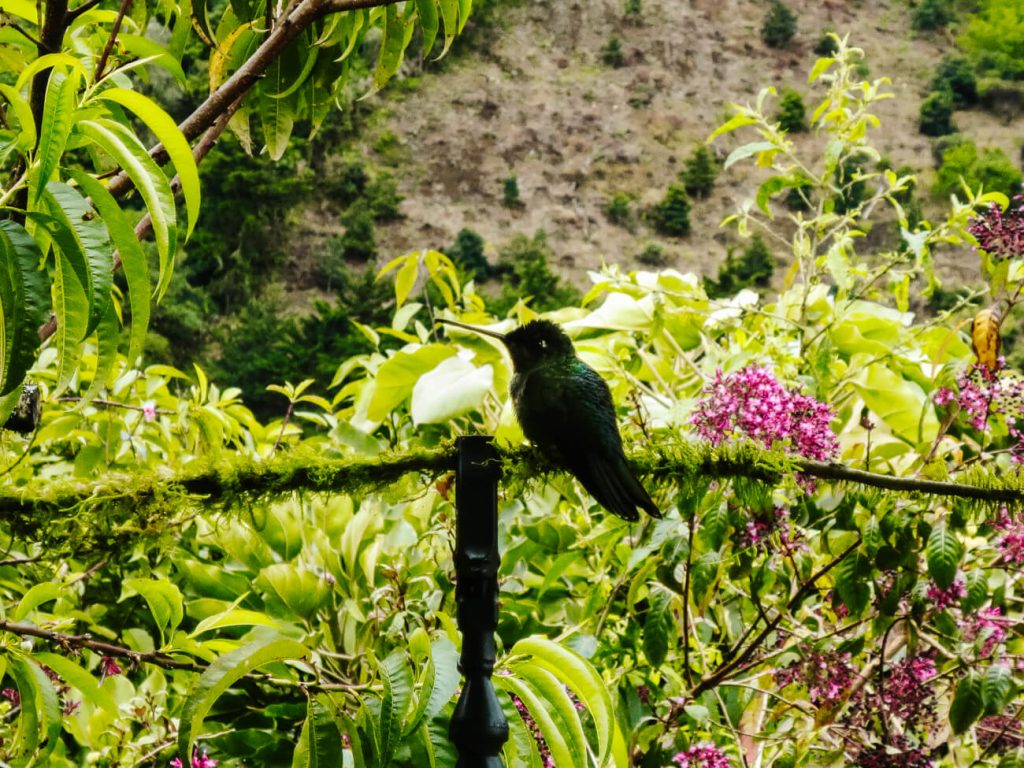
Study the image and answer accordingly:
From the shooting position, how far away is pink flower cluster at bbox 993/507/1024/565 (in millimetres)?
857

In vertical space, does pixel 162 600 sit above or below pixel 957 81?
below

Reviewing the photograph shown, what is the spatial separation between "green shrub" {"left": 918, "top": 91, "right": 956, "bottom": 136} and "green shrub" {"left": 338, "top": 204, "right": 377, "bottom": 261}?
50.5 feet

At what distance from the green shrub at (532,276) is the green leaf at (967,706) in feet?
53.6

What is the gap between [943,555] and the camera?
87cm

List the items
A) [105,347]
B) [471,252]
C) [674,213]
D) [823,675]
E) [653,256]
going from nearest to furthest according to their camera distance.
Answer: [105,347] → [823,675] → [471,252] → [653,256] → [674,213]

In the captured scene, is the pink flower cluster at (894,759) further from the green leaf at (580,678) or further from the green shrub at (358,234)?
the green shrub at (358,234)

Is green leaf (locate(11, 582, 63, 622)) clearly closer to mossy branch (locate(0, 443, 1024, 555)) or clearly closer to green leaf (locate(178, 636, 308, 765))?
mossy branch (locate(0, 443, 1024, 555))

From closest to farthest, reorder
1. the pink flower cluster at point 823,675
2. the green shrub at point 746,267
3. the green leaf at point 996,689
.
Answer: the green leaf at point 996,689, the pink flower cluster at point 823,675, the green shrub at point 746,267

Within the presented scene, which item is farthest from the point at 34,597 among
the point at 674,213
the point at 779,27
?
the point at 779,27

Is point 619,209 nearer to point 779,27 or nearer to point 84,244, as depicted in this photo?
point 779,27

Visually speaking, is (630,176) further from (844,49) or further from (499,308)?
(844,49)

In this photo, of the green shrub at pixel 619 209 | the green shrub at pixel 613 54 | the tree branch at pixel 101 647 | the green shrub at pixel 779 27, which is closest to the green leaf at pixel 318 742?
the tree branch at pixel 101 647

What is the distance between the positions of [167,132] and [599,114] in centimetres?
2629

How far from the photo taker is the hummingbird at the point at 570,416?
77cm
